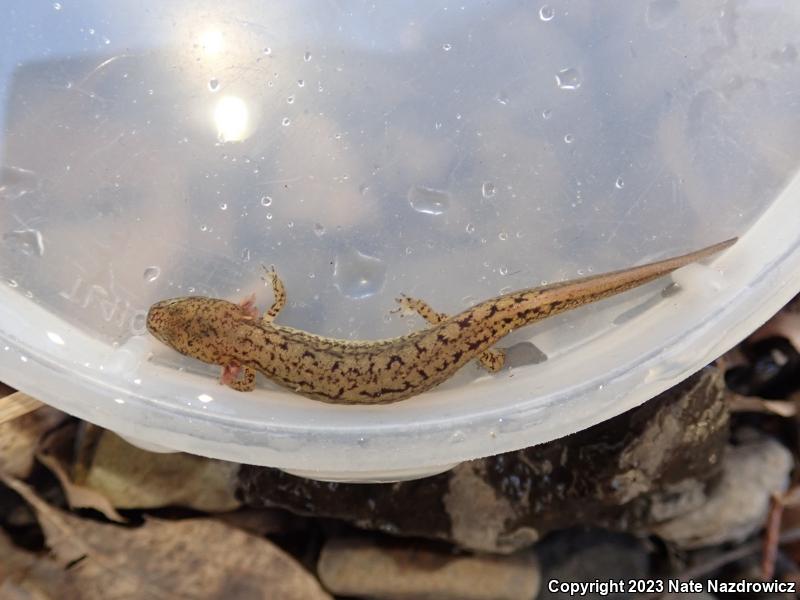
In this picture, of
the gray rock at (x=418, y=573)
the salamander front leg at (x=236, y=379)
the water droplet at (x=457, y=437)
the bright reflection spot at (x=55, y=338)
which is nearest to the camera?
the water droplet at (x=457, y=437)

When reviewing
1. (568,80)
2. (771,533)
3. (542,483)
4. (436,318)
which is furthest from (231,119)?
(771,533)

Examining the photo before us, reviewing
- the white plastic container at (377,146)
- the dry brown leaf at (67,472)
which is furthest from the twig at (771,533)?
the dry brown leaf at (67,472)

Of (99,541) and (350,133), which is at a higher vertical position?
(350,133)

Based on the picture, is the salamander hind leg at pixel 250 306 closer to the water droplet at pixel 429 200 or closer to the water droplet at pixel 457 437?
the water droplet at pixel 429 200

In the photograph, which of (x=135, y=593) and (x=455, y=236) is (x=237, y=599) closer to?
(x=135, y=593)

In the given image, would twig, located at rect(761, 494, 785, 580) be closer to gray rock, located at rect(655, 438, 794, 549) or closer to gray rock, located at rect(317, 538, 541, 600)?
gray rock, located at rect(655, 438, 794, 549)

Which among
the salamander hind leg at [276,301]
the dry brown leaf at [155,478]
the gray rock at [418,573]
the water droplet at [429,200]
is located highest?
the water droplet at [429,200]

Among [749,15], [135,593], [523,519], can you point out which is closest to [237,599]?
[135,593]

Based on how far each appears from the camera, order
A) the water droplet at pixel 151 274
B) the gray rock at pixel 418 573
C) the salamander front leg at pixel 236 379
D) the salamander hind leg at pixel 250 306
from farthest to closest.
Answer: the gray rock at pixel 418 573
the water droplet at pixel 151 274
the salamander hind leg at pixel 250 306
the salamander front leg at pixel 236 379
